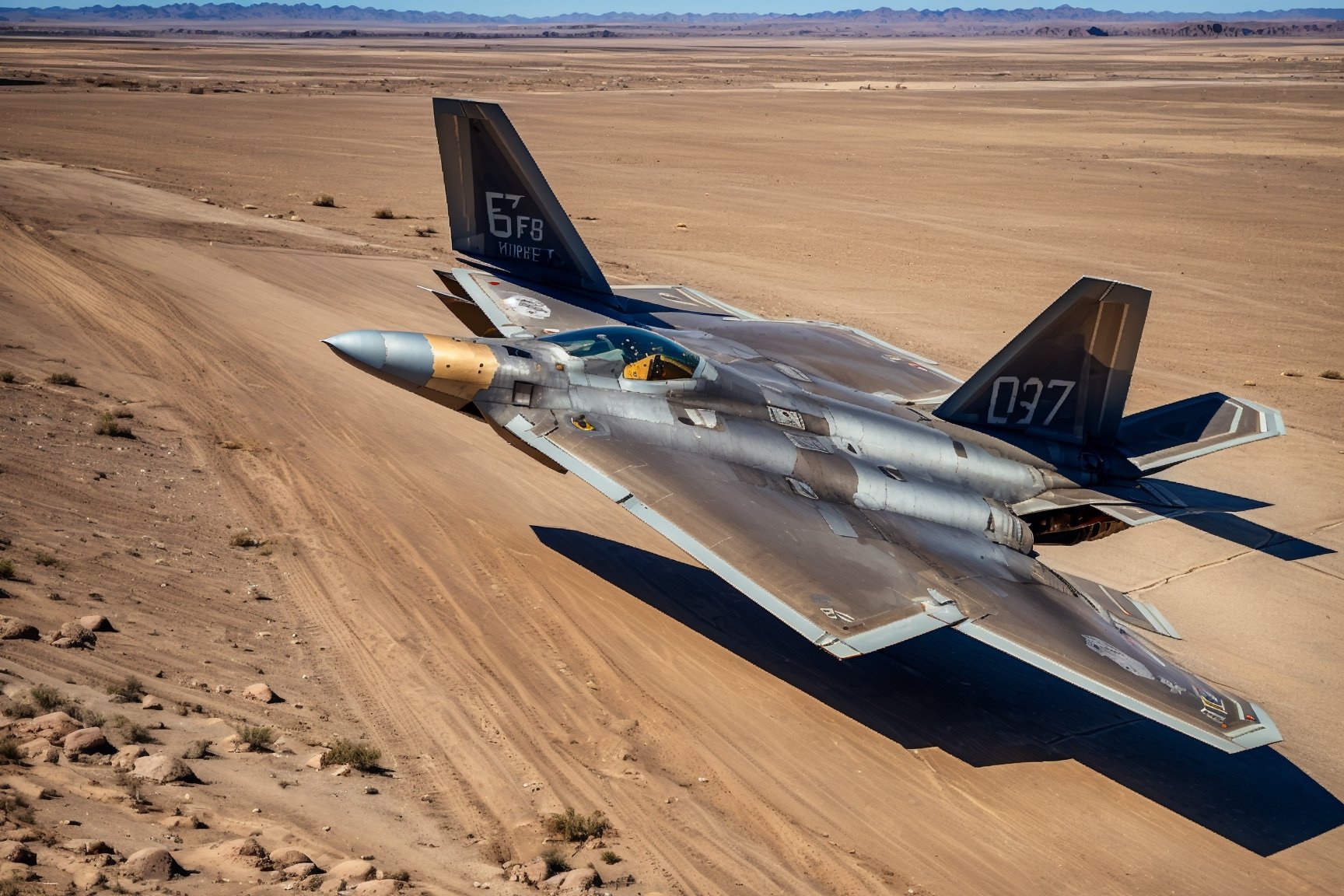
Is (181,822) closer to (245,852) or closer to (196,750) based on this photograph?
(245,852)

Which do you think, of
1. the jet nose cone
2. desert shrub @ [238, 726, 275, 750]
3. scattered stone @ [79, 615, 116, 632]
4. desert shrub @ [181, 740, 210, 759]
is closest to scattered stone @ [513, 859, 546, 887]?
desert shrub @ [238, 726, 275, 750]

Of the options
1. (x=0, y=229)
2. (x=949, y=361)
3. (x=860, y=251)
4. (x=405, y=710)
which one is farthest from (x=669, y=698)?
(x=860, y=251)

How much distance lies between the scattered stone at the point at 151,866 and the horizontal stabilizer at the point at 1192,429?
15.2m

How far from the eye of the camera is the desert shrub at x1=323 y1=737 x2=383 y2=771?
9867 mm

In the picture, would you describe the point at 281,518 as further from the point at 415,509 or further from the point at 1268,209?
the point at 1268,209

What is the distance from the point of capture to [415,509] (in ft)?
54.0

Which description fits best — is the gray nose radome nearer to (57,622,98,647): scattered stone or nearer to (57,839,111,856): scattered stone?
(57,622,98,647): scattered stone

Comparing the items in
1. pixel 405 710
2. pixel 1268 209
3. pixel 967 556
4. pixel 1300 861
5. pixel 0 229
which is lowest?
pixel 1300 861

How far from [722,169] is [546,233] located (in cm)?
3711

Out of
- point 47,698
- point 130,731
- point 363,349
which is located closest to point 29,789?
point 130,731

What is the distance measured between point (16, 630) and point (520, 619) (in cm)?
587

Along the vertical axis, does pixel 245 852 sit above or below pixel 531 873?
above

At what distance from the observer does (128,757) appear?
8.98 m

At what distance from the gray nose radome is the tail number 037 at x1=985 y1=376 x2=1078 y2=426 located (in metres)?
9.53
